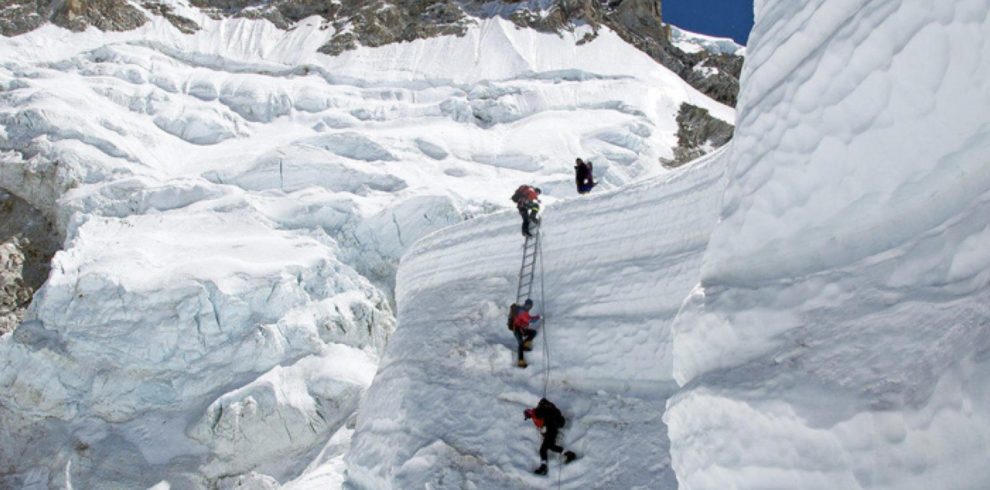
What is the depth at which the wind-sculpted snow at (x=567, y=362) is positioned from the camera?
560 cm

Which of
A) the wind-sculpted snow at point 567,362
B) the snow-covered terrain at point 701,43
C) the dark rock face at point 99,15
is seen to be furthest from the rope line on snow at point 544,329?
the snow-covered terrain at point 701,43

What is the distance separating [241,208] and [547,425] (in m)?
16.2

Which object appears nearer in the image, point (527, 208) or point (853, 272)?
point (853, 272)

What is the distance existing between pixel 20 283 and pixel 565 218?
20.0 meters

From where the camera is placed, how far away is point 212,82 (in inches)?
1147

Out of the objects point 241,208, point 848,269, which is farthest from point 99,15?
point 848,269

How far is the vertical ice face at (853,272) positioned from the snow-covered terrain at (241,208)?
122 inches

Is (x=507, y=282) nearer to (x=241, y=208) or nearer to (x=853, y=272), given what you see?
(x=853, y=272)

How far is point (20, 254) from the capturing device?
70.1 ft

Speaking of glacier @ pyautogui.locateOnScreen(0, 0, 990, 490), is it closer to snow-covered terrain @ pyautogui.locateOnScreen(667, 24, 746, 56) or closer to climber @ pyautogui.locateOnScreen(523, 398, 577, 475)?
climber @ pyautogui.locateOnScreen(523, 398, 577, 475)

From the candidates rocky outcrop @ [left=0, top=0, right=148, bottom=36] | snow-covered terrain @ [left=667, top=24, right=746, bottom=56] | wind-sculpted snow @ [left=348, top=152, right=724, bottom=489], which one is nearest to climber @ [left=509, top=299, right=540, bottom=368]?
wind-sculpted snow @ [left=348, top=152, right=724, bottom=489]

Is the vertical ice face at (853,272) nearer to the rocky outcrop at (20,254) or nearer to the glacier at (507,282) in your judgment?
the glacier at (507,282)

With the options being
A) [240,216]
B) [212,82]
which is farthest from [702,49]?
[240,216]

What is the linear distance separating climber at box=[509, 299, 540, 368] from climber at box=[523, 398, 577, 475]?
2.67 ft
